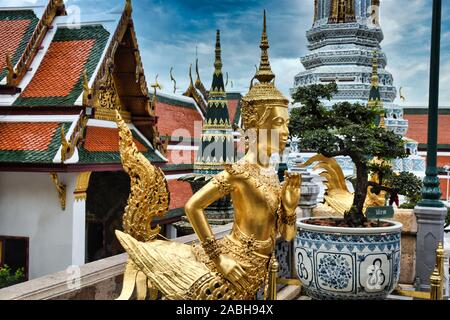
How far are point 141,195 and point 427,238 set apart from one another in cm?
312

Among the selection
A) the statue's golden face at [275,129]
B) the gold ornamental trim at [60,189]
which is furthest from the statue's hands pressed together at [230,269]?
the gold ornamental trim at [60,189]

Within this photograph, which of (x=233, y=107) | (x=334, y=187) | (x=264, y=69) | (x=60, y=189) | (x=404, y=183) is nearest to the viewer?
(x=264, y=69)

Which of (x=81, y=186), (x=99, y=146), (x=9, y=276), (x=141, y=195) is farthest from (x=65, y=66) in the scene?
(x=141, y=195)

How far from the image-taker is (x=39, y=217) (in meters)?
6.44

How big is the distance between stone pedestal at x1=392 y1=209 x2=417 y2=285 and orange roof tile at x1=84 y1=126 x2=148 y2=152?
3.84 meters

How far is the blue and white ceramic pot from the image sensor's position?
3.43m

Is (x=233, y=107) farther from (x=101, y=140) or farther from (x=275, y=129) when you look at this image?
(x=275, y=129)

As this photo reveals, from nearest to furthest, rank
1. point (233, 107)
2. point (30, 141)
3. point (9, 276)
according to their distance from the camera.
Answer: point (9, 276), point (30, 141), point (233, 107)

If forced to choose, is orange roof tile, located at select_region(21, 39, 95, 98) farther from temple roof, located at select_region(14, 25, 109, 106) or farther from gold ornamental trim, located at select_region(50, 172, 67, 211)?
gold ornamental trim, located at select_region(50, 172, 67, 211)

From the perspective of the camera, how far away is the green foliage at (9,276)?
5.90 m

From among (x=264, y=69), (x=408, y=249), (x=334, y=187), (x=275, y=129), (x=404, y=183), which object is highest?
(x=264, y=69)

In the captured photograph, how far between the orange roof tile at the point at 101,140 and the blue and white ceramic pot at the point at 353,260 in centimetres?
393

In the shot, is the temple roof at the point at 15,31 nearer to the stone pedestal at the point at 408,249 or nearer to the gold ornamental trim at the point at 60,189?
the gold ornamental trim at the point at 60,189

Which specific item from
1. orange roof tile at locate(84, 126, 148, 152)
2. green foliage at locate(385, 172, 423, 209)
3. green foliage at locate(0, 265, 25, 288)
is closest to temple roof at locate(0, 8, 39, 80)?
orange roof tile at locate(84, 126, 148, 152)
